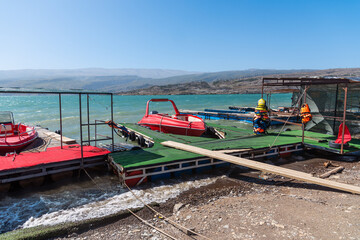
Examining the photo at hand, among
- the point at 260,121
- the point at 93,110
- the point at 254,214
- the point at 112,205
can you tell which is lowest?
the point at 93,110

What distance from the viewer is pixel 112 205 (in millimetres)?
6699

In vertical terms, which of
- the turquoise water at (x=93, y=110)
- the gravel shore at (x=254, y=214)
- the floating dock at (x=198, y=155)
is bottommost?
the turquoise water at (x=93, y=110)

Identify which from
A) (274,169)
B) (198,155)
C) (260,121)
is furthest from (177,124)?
(274,169)

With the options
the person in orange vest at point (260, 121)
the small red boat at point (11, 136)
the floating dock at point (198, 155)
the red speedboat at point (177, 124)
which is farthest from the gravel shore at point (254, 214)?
the small red boat at point (11, 136)

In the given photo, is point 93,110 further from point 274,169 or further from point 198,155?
point 274,169

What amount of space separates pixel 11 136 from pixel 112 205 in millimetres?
7885

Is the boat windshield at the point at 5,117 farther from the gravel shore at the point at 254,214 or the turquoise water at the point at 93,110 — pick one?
the gravel shore at the point at 254,214

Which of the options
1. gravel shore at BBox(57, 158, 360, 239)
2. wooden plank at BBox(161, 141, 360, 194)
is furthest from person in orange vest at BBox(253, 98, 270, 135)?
gravel shore at BBox(57, 158, 360, 239)

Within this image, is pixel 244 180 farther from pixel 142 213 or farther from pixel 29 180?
pixel 29 180

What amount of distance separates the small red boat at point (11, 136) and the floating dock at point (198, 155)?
4686 mm

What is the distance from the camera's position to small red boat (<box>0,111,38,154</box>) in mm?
10500

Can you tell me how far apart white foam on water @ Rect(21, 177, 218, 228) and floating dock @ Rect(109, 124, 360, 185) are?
615mm

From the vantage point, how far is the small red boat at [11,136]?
1050cm

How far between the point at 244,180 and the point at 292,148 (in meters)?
4.06
